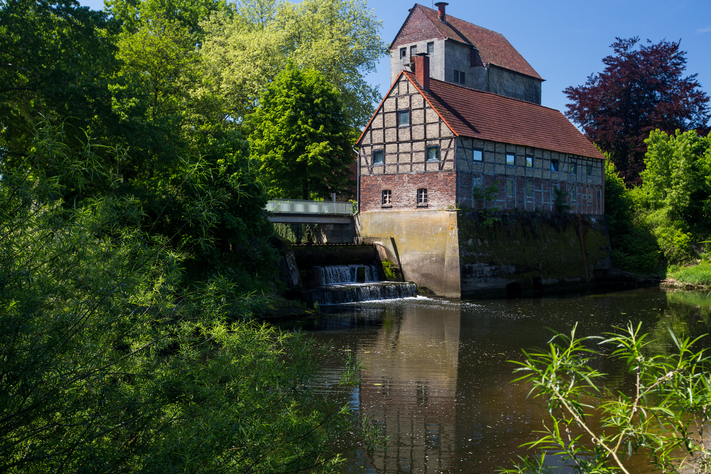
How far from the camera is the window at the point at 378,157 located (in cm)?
2732

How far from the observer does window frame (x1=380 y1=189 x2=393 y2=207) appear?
88.6 feet

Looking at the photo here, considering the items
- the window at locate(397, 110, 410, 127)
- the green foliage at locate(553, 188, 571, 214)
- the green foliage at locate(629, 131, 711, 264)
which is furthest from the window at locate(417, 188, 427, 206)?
the green foliage at locate(629, 131, 711, 264)

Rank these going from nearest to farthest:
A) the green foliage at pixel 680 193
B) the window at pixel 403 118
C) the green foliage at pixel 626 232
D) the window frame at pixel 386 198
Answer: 1. the window at pixel 403 118
2. the window frame at pixel 386 198
3. the green foliage at pixel 680 193
4. the green foliage at pixel 626 232

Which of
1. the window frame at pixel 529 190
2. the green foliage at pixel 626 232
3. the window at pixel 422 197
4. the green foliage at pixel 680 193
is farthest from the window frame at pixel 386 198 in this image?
the green foliage at pixel 680 193

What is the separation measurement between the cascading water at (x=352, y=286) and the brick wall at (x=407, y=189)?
3.43m

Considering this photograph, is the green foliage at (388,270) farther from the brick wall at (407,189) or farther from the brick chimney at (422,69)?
the brick chimney at (422,69)

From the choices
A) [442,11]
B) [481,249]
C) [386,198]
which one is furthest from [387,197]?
[442,11]

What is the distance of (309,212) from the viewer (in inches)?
1024

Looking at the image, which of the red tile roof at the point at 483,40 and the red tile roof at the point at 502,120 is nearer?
the red tile roof at the point at 502,120

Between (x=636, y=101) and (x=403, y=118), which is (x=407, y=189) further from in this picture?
(x=636, y=101)

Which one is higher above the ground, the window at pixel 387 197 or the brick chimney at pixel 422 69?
the brick chimney at pixel 422 69

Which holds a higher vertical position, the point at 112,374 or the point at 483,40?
the point at 483,40

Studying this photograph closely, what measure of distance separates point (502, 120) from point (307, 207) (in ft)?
34.0

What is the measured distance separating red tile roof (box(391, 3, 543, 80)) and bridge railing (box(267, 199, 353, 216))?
12623 mm
